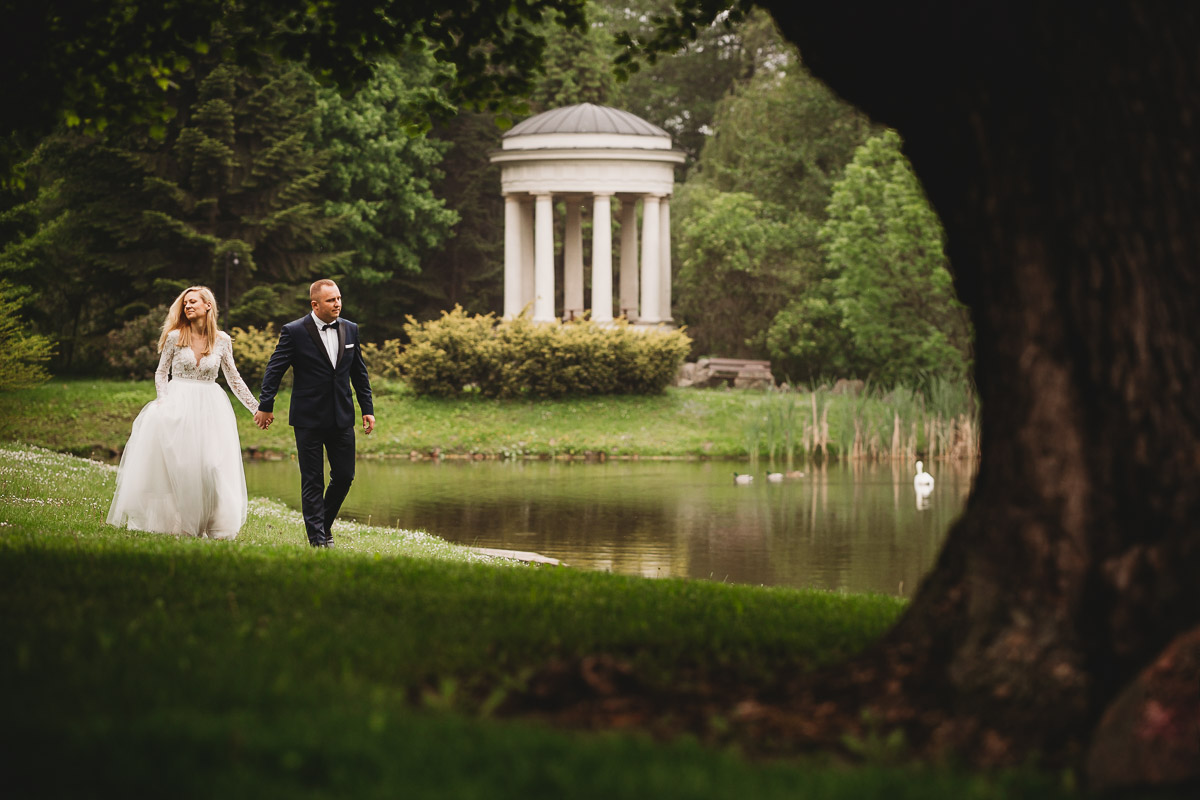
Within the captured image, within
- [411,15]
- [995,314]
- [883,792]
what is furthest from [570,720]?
[411,15]

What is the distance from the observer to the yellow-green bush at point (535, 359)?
31.9m

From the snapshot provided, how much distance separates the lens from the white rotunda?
37156 millimetres

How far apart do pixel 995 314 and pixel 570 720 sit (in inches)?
86.0

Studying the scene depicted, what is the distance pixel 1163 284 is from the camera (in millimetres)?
4457

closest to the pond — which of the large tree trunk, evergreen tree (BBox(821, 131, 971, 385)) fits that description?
the large tree trunk

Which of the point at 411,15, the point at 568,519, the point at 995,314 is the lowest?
the point at 568,519

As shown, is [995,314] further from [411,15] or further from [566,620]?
[411,15]

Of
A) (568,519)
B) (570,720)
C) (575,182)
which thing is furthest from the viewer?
(575,182)

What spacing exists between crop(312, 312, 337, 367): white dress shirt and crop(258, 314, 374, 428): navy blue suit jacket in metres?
0.03

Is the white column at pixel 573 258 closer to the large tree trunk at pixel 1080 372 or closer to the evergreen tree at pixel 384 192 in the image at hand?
the evergreen tree at pixel 384 192

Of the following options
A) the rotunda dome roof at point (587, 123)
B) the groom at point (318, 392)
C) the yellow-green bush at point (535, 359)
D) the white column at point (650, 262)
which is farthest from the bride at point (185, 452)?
→ the rotunda dome roof at point (587, 123)

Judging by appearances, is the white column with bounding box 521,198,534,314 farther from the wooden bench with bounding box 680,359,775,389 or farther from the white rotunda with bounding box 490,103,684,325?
the wooden bench with bounding box 680,359,775,389

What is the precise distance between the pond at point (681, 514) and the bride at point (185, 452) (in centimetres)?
179

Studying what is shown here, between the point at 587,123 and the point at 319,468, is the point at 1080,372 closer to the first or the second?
the point at 319,468
